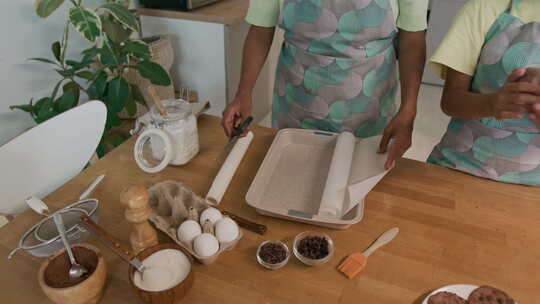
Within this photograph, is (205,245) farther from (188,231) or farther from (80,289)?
(80,289)

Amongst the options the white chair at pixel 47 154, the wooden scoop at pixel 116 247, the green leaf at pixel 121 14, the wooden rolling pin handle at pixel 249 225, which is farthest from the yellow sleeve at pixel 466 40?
the green leaf at pixel 121 14

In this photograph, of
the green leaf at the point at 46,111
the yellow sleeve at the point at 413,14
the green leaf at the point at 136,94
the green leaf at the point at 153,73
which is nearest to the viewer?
the yellow sleeve at the point at 413,14

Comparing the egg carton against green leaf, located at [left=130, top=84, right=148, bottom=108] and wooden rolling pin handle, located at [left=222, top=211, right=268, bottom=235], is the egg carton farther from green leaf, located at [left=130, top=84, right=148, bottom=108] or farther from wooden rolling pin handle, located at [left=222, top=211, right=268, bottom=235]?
green leaf, located at [left=130, top=84, right=148, bottom=108]

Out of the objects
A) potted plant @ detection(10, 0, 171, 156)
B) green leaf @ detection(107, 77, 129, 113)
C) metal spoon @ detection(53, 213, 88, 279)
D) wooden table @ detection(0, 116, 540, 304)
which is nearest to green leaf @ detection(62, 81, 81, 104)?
potted plant @ detection(10, 0, 171, 156)

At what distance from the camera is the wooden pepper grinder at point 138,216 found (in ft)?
2.17

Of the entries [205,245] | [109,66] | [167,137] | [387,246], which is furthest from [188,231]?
[109,66]

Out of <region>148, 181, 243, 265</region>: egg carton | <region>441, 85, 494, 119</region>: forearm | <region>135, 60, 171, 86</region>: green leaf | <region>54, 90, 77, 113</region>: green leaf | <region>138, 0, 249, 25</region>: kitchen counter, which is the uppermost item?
<region>441, 85, 494, 119</region>: forearm

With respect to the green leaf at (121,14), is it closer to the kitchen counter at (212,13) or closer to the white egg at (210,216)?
the kitchen counter at (212,13)

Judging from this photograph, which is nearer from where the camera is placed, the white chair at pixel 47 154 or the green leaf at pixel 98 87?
the white chair at pixel 47 154

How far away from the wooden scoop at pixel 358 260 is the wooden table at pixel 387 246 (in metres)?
0.01

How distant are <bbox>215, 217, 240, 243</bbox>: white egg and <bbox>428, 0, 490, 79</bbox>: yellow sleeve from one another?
64 centimetres

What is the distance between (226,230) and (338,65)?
25.5 inches

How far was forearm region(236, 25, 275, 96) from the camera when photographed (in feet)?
4.09

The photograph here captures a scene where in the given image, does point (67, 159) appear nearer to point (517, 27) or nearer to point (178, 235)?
point (178, 235)
